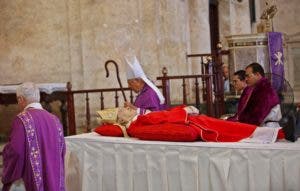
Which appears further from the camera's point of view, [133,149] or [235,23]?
[235,23]

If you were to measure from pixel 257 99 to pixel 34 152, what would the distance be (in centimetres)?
277

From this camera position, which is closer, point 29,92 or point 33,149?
point 33,149

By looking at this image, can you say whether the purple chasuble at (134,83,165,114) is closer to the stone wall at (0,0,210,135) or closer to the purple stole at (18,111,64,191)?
the purple stole at (18,111,64,191)

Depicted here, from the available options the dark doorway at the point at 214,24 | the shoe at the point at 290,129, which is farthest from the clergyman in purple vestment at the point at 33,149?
the dark doorway at the point at 214,24

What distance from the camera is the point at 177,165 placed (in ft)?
15.5

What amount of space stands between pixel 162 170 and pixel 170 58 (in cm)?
710

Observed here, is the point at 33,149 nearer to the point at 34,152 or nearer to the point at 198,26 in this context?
the point at 34,152

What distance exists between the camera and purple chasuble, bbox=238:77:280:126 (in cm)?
576

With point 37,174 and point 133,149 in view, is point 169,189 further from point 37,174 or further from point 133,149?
point 37,174

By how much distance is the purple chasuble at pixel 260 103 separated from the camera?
5758 millimetres

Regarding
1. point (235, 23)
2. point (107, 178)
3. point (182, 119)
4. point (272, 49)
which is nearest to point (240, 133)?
point (182, 119)

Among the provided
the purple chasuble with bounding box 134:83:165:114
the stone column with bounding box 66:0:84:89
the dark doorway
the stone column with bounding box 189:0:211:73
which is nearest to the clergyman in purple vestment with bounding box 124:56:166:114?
the purple chasuble with bounding box 134:83:165:114

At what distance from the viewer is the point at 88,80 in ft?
33.6

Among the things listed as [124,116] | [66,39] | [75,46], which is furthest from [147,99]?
[66,39]
